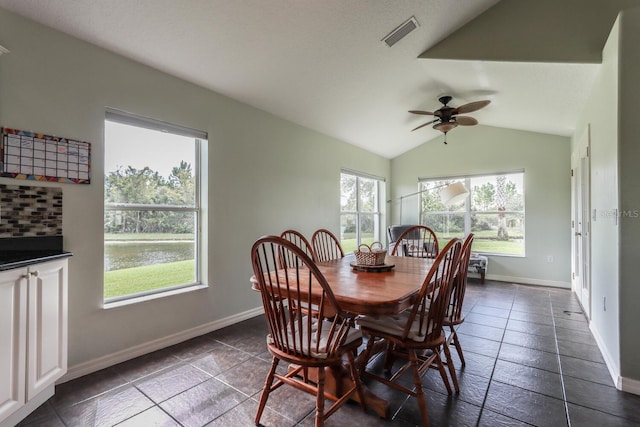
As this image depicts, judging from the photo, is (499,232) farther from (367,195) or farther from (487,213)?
(367,195)

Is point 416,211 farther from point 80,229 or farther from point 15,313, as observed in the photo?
point 15,313

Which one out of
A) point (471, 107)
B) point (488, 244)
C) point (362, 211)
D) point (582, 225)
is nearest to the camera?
point (471, 107)

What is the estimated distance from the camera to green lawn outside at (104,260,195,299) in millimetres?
2428

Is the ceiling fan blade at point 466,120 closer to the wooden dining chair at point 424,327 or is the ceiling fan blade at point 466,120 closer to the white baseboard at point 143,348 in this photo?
the wooden dining chair at point 424,327

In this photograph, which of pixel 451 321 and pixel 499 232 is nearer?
pixel 451 321

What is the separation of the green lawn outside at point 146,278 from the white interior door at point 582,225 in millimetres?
3952

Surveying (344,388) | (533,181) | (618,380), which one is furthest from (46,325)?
(533,181)

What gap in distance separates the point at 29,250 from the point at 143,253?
2.51 ft

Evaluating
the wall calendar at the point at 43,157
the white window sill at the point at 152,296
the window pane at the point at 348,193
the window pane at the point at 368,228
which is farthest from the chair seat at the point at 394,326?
the window pane at the point at 368,228

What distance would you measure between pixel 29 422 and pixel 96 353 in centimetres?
59

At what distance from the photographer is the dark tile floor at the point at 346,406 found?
1.70 meters

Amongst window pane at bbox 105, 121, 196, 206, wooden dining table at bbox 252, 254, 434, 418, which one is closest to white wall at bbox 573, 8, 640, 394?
wooden dining table at bbox 252, 254, 434, 418

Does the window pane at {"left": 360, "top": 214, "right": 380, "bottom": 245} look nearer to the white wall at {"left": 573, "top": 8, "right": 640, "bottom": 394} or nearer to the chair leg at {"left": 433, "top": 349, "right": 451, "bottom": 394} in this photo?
the white wall at {"left": 573, "top": 8, "right": 640, "bottom": 394}

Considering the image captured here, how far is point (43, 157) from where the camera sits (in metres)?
2.01
